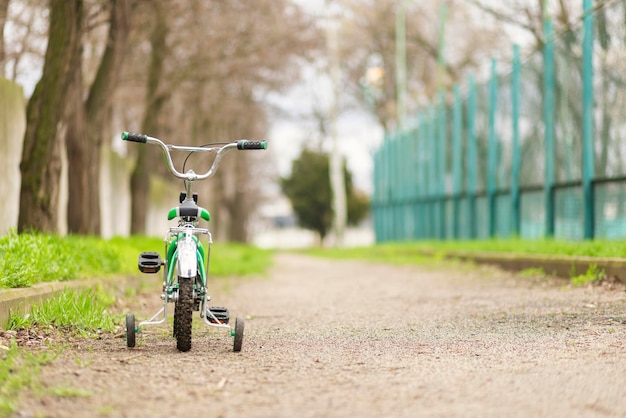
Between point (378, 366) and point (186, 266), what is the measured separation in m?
1.30

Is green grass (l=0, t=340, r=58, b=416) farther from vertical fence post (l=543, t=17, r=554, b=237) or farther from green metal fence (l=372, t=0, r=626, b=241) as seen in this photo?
vertical fence post (l=543, t=17, r=554, b=237)

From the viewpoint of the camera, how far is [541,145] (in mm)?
14078

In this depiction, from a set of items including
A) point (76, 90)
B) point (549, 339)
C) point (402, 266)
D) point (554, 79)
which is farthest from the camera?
point (402, 266)

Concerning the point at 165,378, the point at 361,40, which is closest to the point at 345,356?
the point at 165,378

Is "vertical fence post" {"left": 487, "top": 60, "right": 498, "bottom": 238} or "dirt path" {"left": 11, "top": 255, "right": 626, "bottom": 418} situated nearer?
"dirt path" {"left": 11, "top": 255, "right": 626, "bottom": 418}

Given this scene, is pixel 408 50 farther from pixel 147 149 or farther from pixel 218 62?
pixel 147 149

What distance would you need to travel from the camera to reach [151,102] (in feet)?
63.3

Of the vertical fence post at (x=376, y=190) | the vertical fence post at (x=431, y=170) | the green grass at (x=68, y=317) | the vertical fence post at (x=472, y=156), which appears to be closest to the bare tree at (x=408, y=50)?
the vertical fence post at (x=376, y=190)

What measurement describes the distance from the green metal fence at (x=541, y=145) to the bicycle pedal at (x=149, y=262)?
670 cm

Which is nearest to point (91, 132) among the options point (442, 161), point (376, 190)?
point (442, 161)

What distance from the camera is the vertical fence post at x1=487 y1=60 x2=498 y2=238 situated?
17.0 m

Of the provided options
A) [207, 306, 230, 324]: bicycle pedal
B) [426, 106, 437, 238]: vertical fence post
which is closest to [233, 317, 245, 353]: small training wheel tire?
[207, 306, 230, 324]: bicycle pedal

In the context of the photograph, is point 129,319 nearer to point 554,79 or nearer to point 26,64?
point 554,79

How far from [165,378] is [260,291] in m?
6.46
